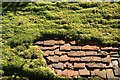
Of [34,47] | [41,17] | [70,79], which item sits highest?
[41,17]

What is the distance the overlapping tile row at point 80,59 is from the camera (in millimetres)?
4926

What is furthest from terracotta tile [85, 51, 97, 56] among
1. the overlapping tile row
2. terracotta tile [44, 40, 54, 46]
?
terracotta tile [44, 40, 54, 46]

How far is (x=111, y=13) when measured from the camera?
573 centimetres

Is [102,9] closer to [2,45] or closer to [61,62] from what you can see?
[61,62]

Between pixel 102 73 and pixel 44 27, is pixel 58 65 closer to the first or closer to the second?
pixel 102 73

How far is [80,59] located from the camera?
511cm

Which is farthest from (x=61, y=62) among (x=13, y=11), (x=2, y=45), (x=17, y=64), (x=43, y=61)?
(x=13, y=11)

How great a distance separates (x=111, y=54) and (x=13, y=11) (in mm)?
1849

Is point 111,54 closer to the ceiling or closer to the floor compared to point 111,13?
closer to the floor

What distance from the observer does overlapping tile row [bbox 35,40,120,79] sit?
4.93m

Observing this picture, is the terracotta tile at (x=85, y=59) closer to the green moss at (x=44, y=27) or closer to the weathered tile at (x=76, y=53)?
the weathered tile at (x=76, y=53)

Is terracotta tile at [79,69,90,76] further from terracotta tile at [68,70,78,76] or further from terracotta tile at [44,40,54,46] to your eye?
terracotta tile at [44,40,54,46]

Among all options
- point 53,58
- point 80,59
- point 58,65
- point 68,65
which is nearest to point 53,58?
point 53,58

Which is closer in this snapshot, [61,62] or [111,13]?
[61,62]
